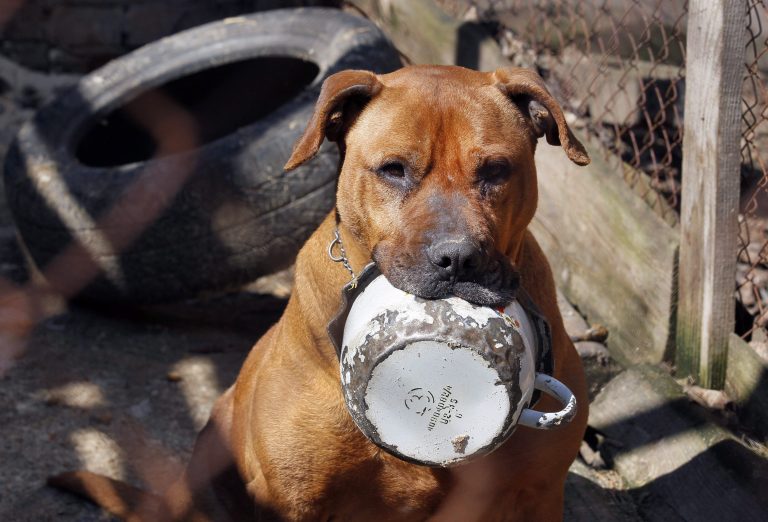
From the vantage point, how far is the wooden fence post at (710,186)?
357 centimetres

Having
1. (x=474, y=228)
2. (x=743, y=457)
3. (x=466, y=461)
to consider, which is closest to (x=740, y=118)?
(x=743, y=457)

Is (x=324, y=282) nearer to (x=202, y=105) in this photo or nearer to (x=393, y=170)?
(x=393, y=170)

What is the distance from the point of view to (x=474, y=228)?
99.6 inches

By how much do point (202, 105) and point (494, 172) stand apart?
11.6 feet

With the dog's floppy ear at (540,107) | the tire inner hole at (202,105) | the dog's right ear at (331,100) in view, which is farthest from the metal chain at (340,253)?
the tire inner hole at (202,105)

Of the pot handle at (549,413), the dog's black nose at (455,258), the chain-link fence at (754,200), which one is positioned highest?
the dog's black nose at (455,258)

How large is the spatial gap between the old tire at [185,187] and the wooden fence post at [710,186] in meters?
1.67

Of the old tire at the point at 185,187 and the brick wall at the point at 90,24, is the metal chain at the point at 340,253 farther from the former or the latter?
the brick wall at the point at 90,24

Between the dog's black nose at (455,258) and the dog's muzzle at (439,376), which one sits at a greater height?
the dog's black nose at (455,258)

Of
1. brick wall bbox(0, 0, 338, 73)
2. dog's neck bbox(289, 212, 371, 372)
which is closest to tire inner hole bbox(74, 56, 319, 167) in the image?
brick wall bbox(0, 0, 338, 73)

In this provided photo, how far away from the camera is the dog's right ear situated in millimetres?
2789

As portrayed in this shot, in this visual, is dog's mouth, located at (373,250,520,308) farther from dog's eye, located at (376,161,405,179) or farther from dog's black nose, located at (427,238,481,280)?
dog's eye, located at (376,161,405,179)

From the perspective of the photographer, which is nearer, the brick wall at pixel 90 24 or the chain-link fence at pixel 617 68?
the chain-link fence at pixel 617 68

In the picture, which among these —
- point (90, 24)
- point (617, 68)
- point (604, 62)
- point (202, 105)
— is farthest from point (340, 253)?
point (90, 24)
